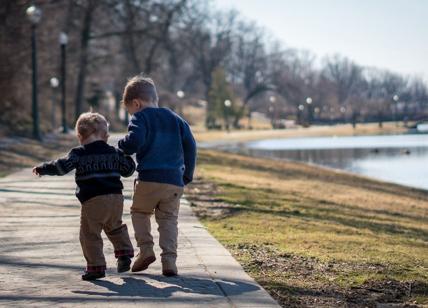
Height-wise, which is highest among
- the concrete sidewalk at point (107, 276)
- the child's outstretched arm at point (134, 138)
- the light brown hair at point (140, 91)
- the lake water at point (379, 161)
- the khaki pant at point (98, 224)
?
the light brown hair at point (140, 91)

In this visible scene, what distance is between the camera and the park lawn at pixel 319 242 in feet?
19.0

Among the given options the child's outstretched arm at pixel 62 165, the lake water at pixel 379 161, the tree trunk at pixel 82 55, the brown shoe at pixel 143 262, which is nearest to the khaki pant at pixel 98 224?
the brown shoe at pixel 143 262

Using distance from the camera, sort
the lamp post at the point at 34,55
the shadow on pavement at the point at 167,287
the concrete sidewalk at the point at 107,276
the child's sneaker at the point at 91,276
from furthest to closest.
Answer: the lamp post at the point at 34,55, the child's sneaker at the point at 91,276, the shadow on pavement at the point at 167,287, the concrete sidewalk at the point at 107,276

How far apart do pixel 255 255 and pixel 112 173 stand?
5.58ft

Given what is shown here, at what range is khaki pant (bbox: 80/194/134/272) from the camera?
5953 mm

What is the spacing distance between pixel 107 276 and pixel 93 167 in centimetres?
83

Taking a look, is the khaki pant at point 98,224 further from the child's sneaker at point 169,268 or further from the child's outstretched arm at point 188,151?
the child's outstretched arm at point 188,151

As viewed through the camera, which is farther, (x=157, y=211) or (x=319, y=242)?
(x=319, y=242)

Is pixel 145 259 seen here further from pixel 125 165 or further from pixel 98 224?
pixel 125 165

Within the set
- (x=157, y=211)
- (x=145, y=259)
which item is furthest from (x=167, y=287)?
(x=157, y=211)

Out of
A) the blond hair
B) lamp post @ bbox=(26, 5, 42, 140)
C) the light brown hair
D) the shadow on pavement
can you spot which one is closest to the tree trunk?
lamp post @ bbox=(26, 5, 42, 140)

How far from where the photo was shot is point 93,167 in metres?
5.99

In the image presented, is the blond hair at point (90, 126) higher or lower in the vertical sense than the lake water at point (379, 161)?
higher

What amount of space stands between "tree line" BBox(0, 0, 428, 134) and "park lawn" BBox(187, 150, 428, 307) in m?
2.44
